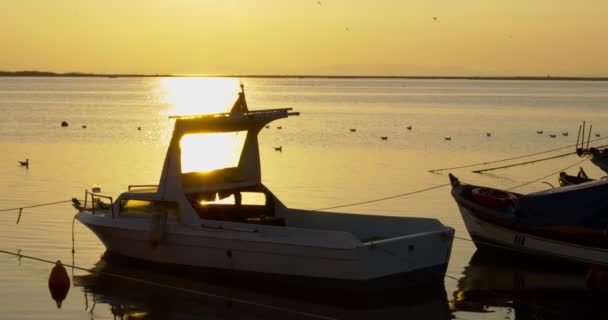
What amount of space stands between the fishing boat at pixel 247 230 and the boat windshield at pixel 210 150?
0.35 feet

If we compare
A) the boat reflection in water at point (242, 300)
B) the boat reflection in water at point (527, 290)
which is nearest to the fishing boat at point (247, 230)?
the boat reflection in water at point (242, 300)

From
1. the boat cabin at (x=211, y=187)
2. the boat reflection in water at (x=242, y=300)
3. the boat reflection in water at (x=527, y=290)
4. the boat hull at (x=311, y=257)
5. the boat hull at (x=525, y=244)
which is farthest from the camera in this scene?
the boat hull at (x=525, y=244)

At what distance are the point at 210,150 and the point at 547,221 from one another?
805 cm

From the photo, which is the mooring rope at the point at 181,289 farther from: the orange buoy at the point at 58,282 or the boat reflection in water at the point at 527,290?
the boat reflection in water at the point at 527,290

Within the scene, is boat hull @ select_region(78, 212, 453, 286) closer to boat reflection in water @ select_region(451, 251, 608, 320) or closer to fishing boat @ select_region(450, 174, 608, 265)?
boat reflection in water @ select_region(451, 251, 608, 320)

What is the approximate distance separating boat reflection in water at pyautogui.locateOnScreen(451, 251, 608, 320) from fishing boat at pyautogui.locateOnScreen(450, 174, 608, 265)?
365 millimetres

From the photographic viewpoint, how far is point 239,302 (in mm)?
20484

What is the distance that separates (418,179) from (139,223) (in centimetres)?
2316

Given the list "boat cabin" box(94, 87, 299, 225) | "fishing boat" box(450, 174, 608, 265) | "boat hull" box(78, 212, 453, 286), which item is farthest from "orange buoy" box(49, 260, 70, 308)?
"fishing boat" box(450, 174, 608, 265)

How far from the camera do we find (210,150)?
2345 centimetres

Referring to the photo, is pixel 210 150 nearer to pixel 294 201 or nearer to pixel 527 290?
pixel 527 290

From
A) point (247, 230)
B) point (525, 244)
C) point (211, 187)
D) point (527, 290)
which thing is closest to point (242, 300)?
point (247, 230)

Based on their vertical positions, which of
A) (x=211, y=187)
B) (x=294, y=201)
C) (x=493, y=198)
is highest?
(x=211, y=187)

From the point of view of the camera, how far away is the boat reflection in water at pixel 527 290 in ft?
67.2
